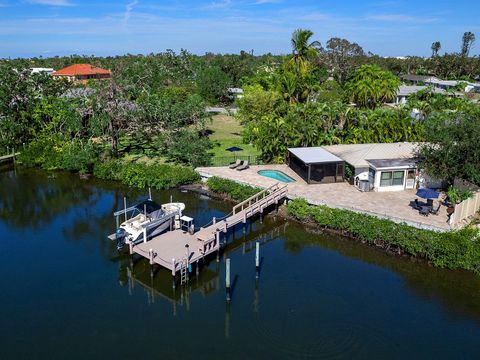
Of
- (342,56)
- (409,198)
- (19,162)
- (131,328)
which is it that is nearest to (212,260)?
(131,328)

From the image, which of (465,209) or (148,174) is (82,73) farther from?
(465,209)

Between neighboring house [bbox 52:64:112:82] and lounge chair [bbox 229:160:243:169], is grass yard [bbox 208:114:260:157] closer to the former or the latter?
lounge chair [bbox 229:160:243:169]

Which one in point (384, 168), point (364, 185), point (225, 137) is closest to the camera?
point (384, 168)

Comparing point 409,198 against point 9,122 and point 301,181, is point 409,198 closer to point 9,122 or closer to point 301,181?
point 301,181

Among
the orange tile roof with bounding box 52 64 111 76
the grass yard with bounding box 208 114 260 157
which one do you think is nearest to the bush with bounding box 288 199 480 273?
the grass yard with bounding box 208 114 260 157

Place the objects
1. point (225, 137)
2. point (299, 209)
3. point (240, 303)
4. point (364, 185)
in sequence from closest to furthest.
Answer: point (240, 303)
point (299, 209)
point (364, 185)
point (225, 137)

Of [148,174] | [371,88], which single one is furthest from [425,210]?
[371,88]
